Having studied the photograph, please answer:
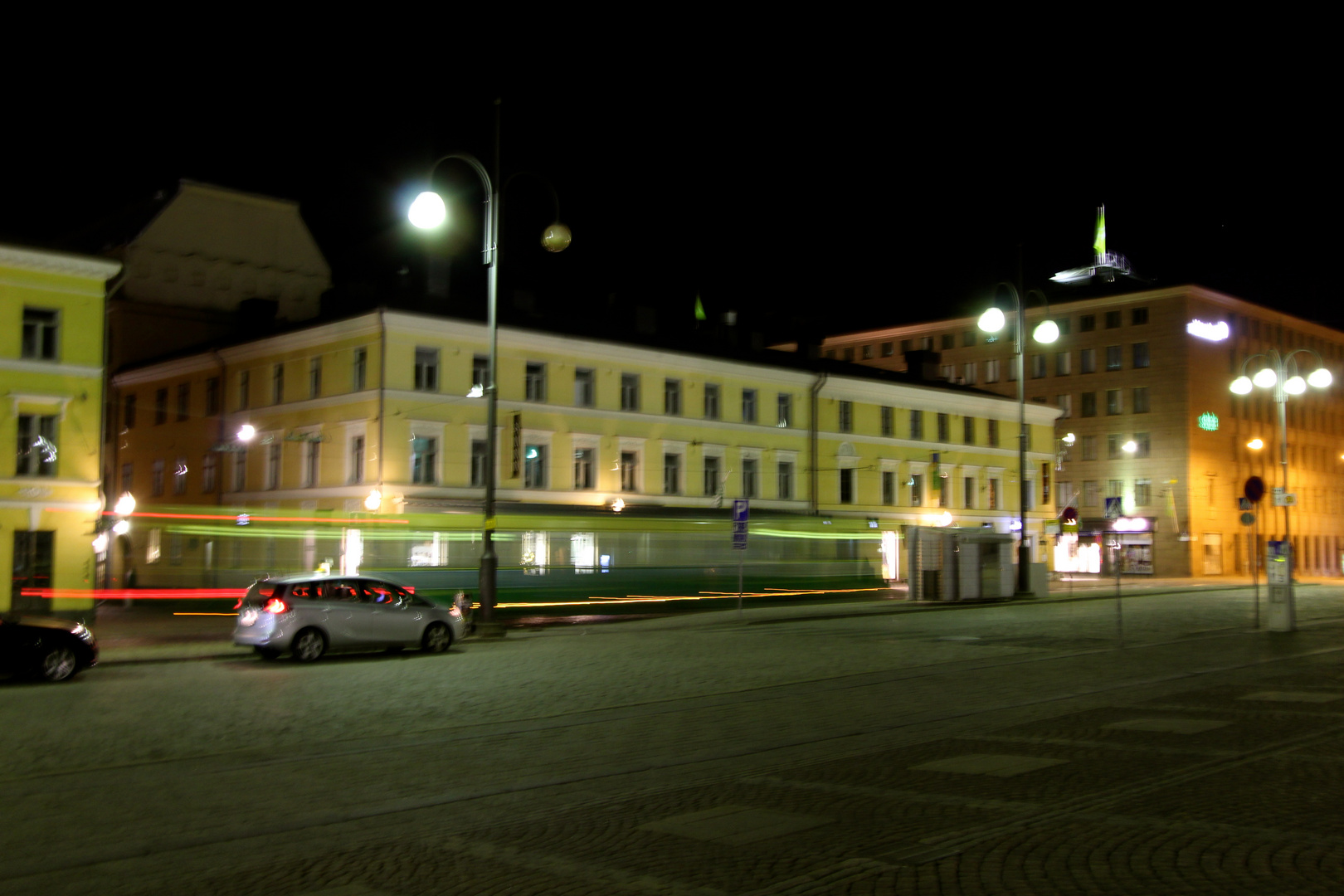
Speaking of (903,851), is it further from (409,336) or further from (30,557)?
(409,336)

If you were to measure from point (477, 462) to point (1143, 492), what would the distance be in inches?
2037

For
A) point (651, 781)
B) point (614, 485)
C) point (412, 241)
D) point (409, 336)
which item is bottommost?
point (651, 781)

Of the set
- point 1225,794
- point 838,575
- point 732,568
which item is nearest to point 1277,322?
point 838,575

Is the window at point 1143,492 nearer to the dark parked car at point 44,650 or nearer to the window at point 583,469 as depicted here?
the window at point 583,469

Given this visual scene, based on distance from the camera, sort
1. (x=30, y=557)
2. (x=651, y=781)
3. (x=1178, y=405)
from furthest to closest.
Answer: (x=1178, y=405) < (x=30, y=557) < (x=651, y=781)

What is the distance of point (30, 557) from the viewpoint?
33.8 meters

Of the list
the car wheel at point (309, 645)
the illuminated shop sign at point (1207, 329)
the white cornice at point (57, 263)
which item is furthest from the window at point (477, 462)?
the illuminated shop sign at point (1207, 329)

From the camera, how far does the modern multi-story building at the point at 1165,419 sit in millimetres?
77062

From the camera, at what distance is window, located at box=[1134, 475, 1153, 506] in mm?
78625

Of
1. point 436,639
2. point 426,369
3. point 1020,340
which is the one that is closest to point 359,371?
point 426,369

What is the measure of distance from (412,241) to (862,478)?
25.3 m

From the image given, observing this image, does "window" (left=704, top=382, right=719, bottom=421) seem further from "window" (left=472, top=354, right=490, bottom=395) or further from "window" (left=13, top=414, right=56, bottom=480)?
"window" (left=13, top=414, right=56, bottom=480)

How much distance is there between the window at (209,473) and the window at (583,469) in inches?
608

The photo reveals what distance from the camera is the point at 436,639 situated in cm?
2309
